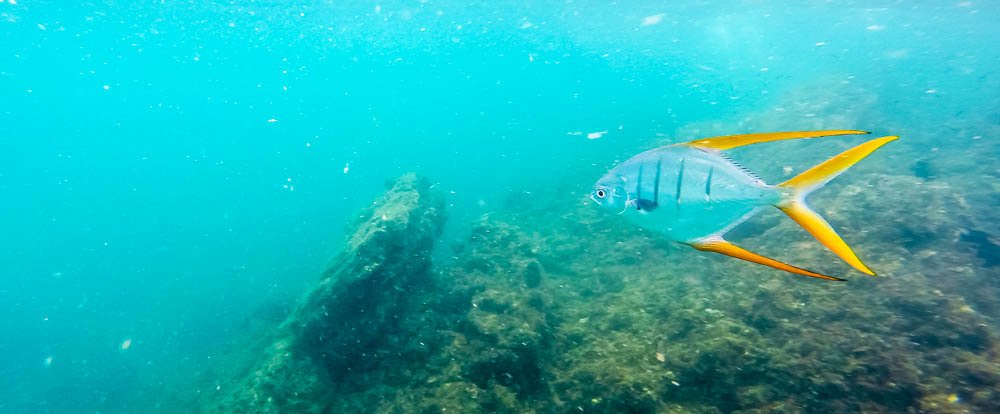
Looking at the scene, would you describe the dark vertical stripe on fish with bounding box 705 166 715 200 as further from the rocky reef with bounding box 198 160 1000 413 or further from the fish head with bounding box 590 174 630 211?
the rocky reef with bounding box 198 160 1000 413

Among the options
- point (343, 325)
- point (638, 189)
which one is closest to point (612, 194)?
point (638, 189)

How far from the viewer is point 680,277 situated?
7.25 metres

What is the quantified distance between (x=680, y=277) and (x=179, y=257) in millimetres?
31957

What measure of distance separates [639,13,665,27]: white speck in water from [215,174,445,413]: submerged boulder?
4723cm

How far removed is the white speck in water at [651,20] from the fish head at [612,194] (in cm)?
5083

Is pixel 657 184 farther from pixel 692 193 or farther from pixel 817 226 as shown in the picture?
pixel 817 226

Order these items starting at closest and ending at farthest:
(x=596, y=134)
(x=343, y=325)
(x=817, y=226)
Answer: (x=817, y=226) < (x=343, y=325) < (x=596, y=134)

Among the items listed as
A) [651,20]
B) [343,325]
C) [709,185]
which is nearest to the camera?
[709,185]

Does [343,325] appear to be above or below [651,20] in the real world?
below

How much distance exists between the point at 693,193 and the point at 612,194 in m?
0.35

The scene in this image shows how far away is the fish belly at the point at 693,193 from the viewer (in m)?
1.67

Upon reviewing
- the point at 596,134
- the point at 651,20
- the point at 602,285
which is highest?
the point at 651,20

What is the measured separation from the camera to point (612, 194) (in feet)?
6.24

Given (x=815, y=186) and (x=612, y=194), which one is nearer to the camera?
(x=815, y=186)
